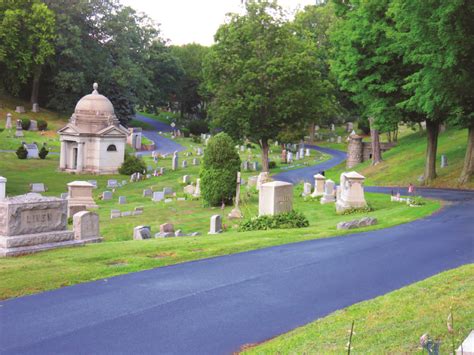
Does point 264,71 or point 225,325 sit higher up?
point 264,71

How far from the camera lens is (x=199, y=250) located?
14.4 metres

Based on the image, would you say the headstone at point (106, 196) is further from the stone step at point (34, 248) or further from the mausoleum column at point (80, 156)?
the stone step at point (34, 248)

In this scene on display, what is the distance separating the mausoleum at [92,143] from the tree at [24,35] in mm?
18770

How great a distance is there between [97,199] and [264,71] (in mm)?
14740

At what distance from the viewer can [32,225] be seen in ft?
46.5

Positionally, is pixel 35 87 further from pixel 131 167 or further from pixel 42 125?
pixel 131 167

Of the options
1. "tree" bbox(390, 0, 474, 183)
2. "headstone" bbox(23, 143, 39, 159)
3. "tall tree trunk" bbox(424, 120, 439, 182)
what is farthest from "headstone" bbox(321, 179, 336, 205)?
"headstone" bbox(23, 143, 39, 159)

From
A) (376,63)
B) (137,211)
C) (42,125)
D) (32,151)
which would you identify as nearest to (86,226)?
(137,211)

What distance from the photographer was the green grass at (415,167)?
105ft

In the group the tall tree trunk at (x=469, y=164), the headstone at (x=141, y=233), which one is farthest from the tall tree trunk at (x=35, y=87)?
the headstone at (x=141, y=233)

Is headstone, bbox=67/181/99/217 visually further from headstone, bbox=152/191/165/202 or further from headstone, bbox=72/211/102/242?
headstone, bbox=72/211/102/242

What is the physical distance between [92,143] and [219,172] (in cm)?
1967

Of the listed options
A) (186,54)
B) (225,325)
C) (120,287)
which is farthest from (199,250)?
(186,54)

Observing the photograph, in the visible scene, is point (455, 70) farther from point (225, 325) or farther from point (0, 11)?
point (0, 11)
